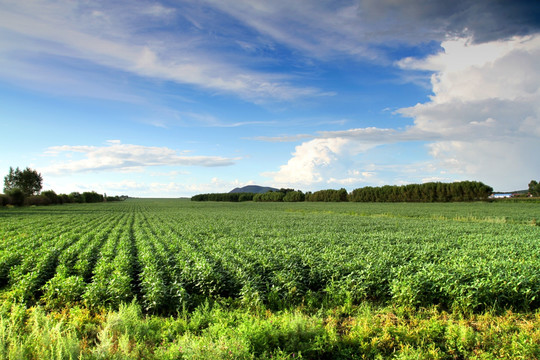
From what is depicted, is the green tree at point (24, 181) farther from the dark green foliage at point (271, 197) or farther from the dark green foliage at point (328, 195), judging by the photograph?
the dark green foliage at point (328, 195)

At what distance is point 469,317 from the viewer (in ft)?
29.9

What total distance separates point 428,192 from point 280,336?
400ft

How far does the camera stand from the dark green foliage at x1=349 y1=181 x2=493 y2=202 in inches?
4080

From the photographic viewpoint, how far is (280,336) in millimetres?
7551

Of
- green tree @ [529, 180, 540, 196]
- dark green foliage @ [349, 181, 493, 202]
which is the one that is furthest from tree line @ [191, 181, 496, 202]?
green tree @ [529, 180, 540, 196]

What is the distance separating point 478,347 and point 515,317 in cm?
297

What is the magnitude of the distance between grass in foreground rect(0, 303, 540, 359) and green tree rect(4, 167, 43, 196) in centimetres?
14652

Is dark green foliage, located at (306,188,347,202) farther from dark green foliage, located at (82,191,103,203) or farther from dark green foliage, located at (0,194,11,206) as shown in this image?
dark green foliage, located at (0,194,11,206)

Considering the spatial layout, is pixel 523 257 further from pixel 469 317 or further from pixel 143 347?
pixel 143 347

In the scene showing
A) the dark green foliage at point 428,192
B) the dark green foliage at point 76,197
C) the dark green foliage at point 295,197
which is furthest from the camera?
the dark green foliage at point 295,197

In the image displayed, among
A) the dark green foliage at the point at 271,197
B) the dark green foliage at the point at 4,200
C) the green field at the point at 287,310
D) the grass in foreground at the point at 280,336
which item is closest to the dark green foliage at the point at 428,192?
the dark green foliage at the point at 271,197

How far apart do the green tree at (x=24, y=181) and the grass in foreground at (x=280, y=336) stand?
14652 cm

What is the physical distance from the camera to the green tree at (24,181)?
4791 inches

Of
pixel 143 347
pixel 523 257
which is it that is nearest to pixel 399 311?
pixel 143 347
